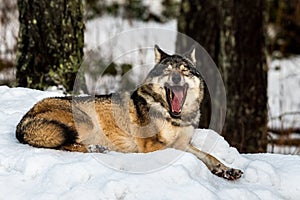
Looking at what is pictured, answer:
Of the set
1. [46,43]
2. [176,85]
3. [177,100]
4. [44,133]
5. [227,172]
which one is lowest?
[227,172]

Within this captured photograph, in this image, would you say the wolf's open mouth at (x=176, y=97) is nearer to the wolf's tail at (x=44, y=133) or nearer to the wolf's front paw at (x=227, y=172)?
the wolf's front paw at (x=227, y=172)

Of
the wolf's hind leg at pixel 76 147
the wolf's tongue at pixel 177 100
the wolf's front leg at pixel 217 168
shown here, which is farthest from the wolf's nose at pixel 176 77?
the wolf's hind leg at pixel 76 147

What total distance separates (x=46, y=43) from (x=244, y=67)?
238 centimetres

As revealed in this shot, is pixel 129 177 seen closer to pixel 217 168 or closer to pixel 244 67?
pixel 217 168

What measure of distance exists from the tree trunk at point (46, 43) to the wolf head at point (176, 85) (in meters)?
1.86

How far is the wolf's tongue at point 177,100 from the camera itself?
4660 mm

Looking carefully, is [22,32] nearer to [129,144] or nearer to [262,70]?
[129,144]

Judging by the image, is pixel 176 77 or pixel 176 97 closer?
pixel 176 77

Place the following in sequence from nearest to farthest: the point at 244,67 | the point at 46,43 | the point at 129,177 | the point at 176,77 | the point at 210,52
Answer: the point at 129,177 → the point at 176,77 → the point at 46,43 → the point at 244,67 → the point at 210,52

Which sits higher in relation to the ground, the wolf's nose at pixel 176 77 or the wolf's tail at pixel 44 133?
the wolf's nose at pixel 176 77

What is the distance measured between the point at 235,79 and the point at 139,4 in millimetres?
7100

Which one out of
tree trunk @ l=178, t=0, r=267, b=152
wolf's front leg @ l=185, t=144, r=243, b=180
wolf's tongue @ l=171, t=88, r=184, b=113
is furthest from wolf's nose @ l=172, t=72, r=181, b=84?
tree trunk @ l=178, t=0, r=267, b=152

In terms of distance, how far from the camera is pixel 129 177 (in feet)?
12.6

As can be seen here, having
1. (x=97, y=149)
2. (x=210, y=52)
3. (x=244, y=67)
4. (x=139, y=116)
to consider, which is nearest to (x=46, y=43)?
(x=139, y=116)
